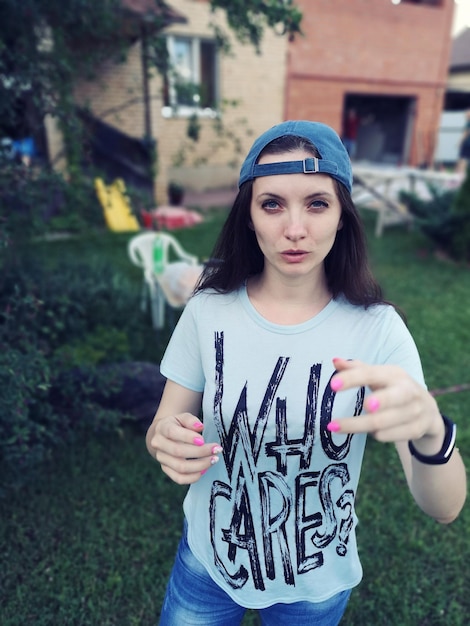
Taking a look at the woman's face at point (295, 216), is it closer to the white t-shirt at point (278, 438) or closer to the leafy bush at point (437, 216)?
the white t-shirt at point (278, 438)

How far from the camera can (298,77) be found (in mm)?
13875

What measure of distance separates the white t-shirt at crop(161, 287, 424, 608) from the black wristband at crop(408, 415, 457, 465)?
21cm

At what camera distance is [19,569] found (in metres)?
2.56

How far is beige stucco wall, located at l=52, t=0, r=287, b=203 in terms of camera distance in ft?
35.0

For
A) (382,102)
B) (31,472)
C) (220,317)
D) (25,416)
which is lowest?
(31,472)

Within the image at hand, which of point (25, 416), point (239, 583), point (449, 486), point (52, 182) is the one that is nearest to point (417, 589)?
point (239, 583)

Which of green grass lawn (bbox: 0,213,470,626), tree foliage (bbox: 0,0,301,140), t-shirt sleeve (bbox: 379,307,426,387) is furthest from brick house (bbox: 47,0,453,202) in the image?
t-shirt sleeve (bbox: 379,307,426,387)

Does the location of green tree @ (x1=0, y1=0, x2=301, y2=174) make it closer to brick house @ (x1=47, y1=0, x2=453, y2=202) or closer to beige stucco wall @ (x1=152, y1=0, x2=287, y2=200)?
brick house @ (x1=47, y1=0, x2=453, y2=202)

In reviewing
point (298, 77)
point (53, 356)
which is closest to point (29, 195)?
point (53, 356)

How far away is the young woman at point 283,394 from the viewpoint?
1200 millimetres

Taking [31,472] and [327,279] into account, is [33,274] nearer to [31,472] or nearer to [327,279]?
[31,472]

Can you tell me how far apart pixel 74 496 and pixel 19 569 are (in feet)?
1.82

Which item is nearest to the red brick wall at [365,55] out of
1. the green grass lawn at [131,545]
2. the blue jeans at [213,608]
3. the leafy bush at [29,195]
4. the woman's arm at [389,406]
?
the leafy bush at [29,195]

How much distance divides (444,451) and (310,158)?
0.73 meters
